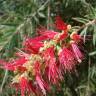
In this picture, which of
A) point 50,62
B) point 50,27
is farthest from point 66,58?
point 50,27

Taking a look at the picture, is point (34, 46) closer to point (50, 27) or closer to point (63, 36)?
point (63, 36)

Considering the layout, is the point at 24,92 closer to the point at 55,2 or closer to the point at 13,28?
the point at 13,28

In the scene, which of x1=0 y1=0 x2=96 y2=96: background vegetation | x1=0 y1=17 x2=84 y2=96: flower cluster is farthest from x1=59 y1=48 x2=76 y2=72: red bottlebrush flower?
x1=0 y1=0 x2=96 y2=96: background vegetation

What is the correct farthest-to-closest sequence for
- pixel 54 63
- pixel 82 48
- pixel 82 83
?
1. pixel 82 83
2. pixel 82 48
3. pixel 54 63

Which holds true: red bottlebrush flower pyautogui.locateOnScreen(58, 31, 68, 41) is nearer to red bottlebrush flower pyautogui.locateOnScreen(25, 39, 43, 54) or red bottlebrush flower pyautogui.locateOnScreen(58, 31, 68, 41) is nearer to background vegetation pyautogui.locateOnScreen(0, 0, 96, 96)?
red bottlebrush flower pyautogui.locateOnScreen(25, 39, 43, 54)

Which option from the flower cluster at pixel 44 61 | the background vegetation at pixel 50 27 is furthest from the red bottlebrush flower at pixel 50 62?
the background vegetation at pixel 50 27

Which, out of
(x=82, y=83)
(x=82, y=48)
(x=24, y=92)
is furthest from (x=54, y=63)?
(x=82, y=83)
